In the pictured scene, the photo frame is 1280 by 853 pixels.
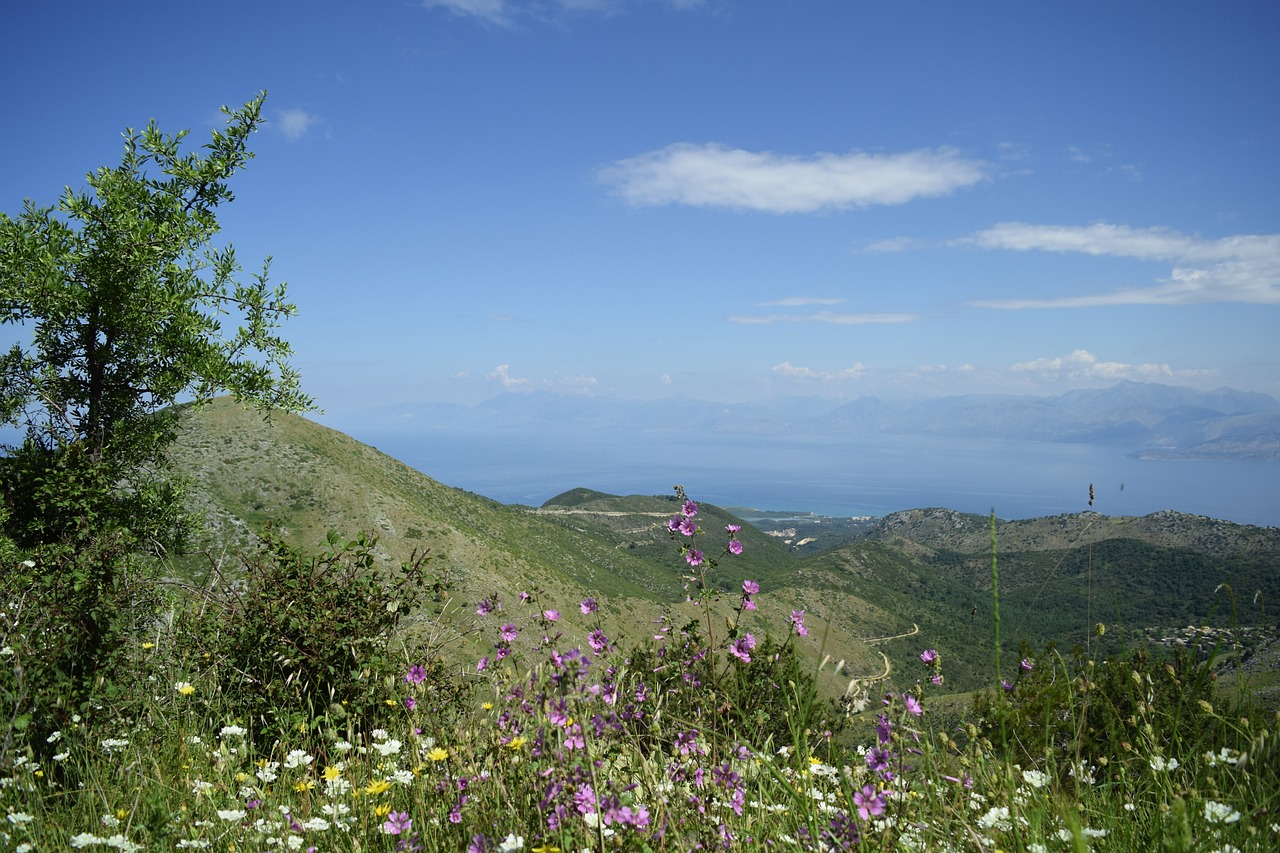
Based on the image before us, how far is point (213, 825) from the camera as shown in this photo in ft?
8.95

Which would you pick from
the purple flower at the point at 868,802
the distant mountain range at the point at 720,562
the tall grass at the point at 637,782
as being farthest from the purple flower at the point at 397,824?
the purple flower at the point at 868,802

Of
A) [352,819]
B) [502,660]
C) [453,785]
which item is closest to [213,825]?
[352,819]

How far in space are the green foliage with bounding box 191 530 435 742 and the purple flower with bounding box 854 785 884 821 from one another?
3378 millimetres

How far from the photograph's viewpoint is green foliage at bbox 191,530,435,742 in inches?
197

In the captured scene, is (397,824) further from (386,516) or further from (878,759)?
(386,516)

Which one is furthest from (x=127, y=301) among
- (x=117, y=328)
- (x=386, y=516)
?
(x=386, y=516)

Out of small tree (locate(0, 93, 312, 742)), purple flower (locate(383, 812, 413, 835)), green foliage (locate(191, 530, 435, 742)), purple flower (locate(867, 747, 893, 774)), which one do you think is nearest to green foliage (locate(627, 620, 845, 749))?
purple flower (locate(867, 747, 893, 774))

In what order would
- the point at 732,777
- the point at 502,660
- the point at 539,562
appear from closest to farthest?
the point at 732,777
the point at 502,660
the point at 539,562

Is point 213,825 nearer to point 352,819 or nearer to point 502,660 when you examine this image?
point 352,819

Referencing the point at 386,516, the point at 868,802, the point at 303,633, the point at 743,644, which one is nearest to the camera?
the point at 868,802

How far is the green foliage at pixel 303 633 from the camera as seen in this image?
197 inches

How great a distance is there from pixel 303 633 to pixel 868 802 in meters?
4.59

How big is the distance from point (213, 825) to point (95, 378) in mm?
10526

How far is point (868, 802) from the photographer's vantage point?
220 centimetres
